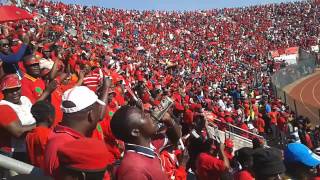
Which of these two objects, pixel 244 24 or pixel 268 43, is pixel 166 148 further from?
pixel 244 24

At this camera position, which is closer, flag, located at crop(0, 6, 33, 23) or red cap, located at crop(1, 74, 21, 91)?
red cap, located at crop(1, 74, 21, 91)

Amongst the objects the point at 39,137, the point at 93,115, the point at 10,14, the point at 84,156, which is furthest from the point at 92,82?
the point at 10,14

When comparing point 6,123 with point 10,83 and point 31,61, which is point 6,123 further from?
point 31,61

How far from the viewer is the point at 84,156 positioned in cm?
252

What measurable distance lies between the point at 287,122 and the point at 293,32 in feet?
117

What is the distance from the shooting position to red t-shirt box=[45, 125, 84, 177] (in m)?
2.98

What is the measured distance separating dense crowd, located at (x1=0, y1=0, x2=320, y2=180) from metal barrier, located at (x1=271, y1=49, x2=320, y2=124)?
0.68 metres

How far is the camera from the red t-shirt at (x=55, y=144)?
9.77 feet

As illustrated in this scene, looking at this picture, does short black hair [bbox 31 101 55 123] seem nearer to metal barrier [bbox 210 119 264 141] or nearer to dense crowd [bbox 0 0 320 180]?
dense crowd [bbox 0 0 320 180]

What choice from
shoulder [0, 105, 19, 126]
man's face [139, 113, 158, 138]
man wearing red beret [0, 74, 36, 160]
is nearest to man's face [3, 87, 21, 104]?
man wearing red beret [0, 74, 36, 160]

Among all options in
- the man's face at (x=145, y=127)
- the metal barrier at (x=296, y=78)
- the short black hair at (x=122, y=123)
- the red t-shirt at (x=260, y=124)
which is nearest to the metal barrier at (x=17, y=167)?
the short black hair at (x=122, y=123)

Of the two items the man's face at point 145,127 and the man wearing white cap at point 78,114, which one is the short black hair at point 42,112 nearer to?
the man wearing white cap at point 78,114

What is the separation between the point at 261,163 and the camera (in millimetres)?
3551

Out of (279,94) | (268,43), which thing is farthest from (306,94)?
(268,43)
